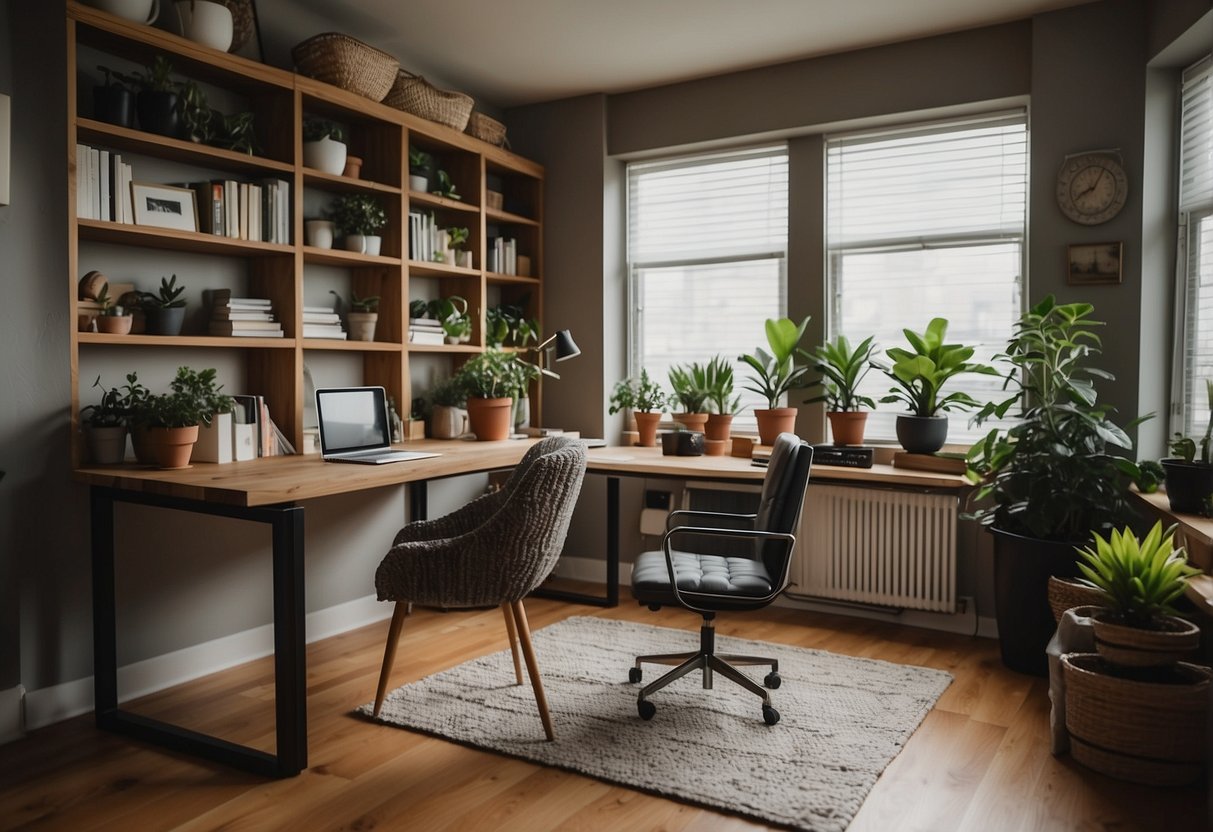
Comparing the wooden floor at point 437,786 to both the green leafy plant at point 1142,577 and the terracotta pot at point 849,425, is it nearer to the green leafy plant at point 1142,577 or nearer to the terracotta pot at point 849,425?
the green leafy plant at point 1142,577

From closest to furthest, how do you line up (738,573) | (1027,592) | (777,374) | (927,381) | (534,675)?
1. (534,675)
2. (738,573)
3. (1027,592)
4. (927,381)
5. (777,374)

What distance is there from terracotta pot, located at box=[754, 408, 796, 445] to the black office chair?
1.25 meters

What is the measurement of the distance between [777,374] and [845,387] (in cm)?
34

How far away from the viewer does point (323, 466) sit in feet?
10.5

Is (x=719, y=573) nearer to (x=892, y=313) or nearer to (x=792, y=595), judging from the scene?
(x=792, y=595)

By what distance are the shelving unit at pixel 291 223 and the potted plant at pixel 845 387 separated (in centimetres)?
174

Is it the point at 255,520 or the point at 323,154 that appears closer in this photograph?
the point at 255,520

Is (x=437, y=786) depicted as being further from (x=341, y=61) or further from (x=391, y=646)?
(x=341, y=61)

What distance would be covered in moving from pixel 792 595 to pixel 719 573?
5.15 ft

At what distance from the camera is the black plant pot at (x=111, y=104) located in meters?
2.96

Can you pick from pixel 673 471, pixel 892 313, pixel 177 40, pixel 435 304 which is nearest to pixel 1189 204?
pixel 892 313

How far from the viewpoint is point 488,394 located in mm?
4223

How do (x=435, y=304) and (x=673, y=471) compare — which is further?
(x=435, y=304)

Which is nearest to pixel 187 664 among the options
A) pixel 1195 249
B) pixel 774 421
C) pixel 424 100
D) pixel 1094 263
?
pixel 424 100
